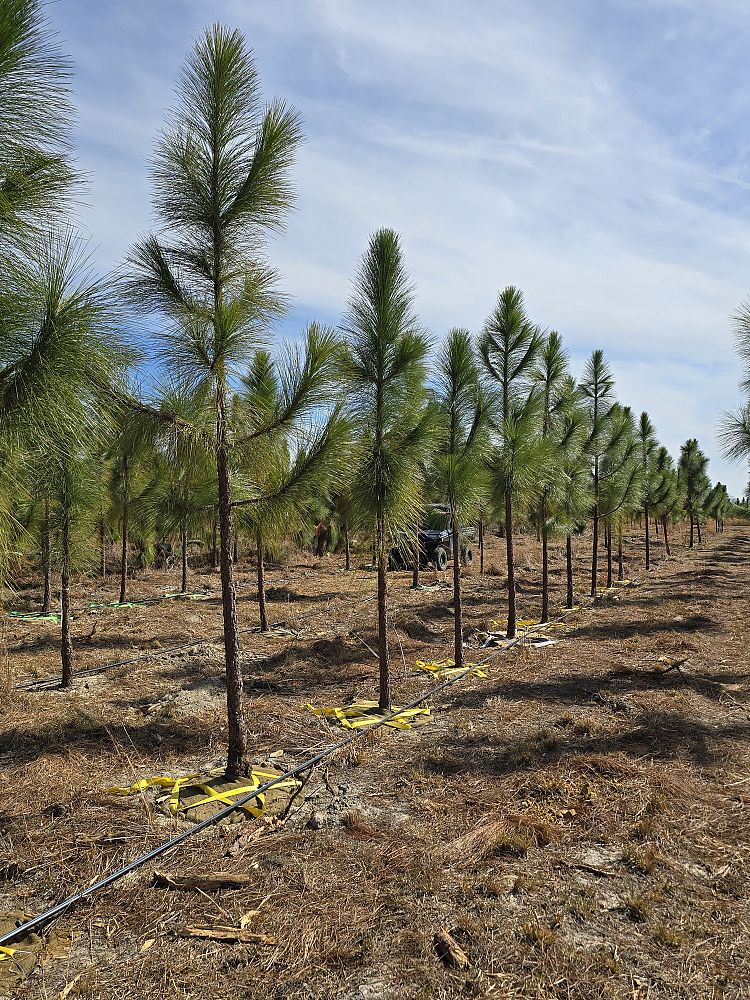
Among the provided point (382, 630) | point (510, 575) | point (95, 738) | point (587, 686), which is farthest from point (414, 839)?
point (510, 575)

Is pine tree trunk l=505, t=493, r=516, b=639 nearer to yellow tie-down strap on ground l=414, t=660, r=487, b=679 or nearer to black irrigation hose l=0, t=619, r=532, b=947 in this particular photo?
yellow tie-down strap on ground l=414, t=660, r=487, b=679

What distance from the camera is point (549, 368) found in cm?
1484

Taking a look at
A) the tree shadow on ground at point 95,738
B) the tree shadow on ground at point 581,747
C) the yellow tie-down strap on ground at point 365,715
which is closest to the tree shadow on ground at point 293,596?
the yellow tie-down strap on ground at point 365,715

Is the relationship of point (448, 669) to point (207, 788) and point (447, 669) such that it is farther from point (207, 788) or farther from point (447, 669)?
point (207, 788)

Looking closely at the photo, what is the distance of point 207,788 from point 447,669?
5.74 meters

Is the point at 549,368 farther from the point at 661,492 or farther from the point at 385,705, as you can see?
the point at 661,492

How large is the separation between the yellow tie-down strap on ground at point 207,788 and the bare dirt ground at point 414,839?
17cm

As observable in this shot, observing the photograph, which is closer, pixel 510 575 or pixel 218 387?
pixel 218 387

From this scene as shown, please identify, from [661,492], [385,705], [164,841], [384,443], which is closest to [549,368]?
[384,443]

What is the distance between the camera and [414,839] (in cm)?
473

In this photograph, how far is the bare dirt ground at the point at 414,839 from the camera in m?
3.30

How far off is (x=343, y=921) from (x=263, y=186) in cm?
592

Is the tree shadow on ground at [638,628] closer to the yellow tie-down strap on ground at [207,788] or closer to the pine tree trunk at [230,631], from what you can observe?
the yellow tie-down strap on ground at [207,788]

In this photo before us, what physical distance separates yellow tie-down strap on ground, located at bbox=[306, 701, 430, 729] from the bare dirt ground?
0.28 metres
